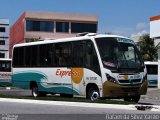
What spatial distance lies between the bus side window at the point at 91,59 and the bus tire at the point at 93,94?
93cm

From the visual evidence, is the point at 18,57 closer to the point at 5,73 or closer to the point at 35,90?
the point at 35,90

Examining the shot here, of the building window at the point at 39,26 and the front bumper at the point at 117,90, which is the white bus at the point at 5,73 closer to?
the front bumper at the point at 117,90

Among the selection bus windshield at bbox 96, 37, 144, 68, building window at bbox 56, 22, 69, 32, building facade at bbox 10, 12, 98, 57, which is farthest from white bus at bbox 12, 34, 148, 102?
building window at bbox 56, 22, 69, 32

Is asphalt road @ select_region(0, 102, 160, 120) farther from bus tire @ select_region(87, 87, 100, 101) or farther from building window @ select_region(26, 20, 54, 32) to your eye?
building window @ select_region(26, 20, 54, 32)

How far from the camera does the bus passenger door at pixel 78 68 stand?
23203 millimetres

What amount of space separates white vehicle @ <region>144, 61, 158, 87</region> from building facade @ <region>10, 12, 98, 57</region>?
149ft

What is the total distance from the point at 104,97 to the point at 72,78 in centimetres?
277

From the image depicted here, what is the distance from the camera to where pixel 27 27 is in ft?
313

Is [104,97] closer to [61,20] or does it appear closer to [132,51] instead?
[132,51]

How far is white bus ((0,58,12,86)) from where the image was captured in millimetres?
45562

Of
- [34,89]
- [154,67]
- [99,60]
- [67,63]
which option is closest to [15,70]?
[34,89]

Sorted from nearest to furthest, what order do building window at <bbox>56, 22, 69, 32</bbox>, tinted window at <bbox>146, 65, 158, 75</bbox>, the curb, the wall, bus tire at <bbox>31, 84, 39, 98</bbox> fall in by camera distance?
the curb
bus tire at <bbox>31, 84, 39, 98</bbox>
tinted window at <bbox>146, 65, 158, 75</bbox>
the wall
building window at <bbox>56, 22, 69, 32</bbox>

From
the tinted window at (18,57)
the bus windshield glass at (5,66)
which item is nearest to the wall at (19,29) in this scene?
the bus windshield glass at (5,66)

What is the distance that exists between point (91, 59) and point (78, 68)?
47.8 inches
